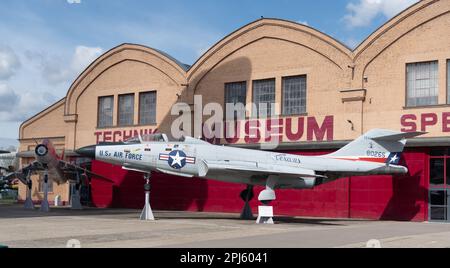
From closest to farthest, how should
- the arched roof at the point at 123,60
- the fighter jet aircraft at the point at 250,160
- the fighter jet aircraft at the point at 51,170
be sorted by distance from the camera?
the fighter jet aircraft at the point at 250,160 < the fighter jet aircraft at the point at 51,170 < the arched roof at the point at 123,60

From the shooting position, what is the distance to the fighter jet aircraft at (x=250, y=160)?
26906 millimetres

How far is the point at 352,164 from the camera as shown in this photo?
89.5 ft

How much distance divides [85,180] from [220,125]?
10.2 metres

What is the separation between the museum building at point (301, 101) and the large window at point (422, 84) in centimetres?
5

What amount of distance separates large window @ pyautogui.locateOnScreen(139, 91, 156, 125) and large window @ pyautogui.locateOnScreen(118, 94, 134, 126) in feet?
2.96

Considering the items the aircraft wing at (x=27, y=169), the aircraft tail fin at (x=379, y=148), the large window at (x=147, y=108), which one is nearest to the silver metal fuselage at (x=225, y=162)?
the aircraft tail fin at (x=379, y=148)

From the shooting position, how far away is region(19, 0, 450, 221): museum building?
98.6 feet

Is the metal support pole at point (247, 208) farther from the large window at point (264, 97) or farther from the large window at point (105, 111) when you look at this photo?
the large window at point (105, 111)

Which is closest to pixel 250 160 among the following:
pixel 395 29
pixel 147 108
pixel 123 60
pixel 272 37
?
pixel 272 37

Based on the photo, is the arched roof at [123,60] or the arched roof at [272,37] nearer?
the arched roof at [272,37]

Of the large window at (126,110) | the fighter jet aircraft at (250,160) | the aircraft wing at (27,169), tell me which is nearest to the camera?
the fighter jet aircraft at (250,160)

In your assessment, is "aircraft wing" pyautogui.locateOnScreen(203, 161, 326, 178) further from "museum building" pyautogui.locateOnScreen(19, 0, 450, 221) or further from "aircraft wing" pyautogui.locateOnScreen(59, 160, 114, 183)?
"aircraft wing" pyautogui.locateOnScreen(59, 160, 114, 183)
